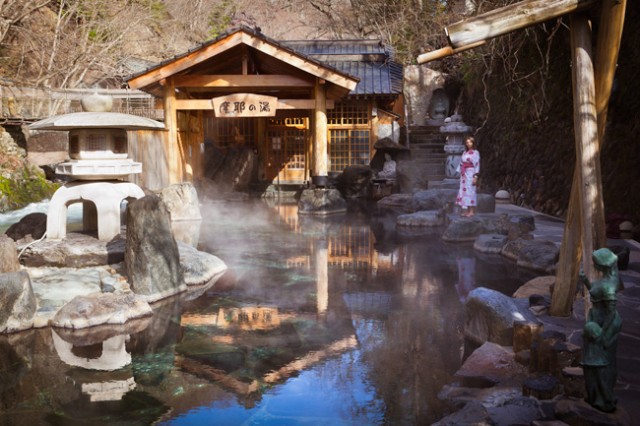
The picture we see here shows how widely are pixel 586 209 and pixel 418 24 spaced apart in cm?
2702

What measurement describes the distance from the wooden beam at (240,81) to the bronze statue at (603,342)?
13961 mm

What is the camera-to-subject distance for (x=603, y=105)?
554cm

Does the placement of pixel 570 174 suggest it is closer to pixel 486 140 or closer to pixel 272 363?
pixel 486 140

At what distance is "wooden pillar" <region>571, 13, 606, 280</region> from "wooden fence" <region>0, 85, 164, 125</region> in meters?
18.3

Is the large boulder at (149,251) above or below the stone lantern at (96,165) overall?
below

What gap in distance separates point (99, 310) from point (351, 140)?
60.3ft

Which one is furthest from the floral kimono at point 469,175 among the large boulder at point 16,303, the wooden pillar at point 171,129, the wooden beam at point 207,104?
the large boulder at point 16,303

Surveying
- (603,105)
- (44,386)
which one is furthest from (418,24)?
(44,386)

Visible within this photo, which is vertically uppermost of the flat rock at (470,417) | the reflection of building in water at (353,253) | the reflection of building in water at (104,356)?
the reflection of building in water at (353,253)

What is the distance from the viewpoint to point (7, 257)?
7.90 metres

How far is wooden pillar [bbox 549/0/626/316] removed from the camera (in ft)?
17.3

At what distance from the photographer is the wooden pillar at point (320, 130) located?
17.4 m

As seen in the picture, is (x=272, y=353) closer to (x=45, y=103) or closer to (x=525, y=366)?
(x=525, y=366)

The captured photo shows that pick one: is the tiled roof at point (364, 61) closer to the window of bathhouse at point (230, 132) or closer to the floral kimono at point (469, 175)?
the window of bathhouse at point (230, 132)
